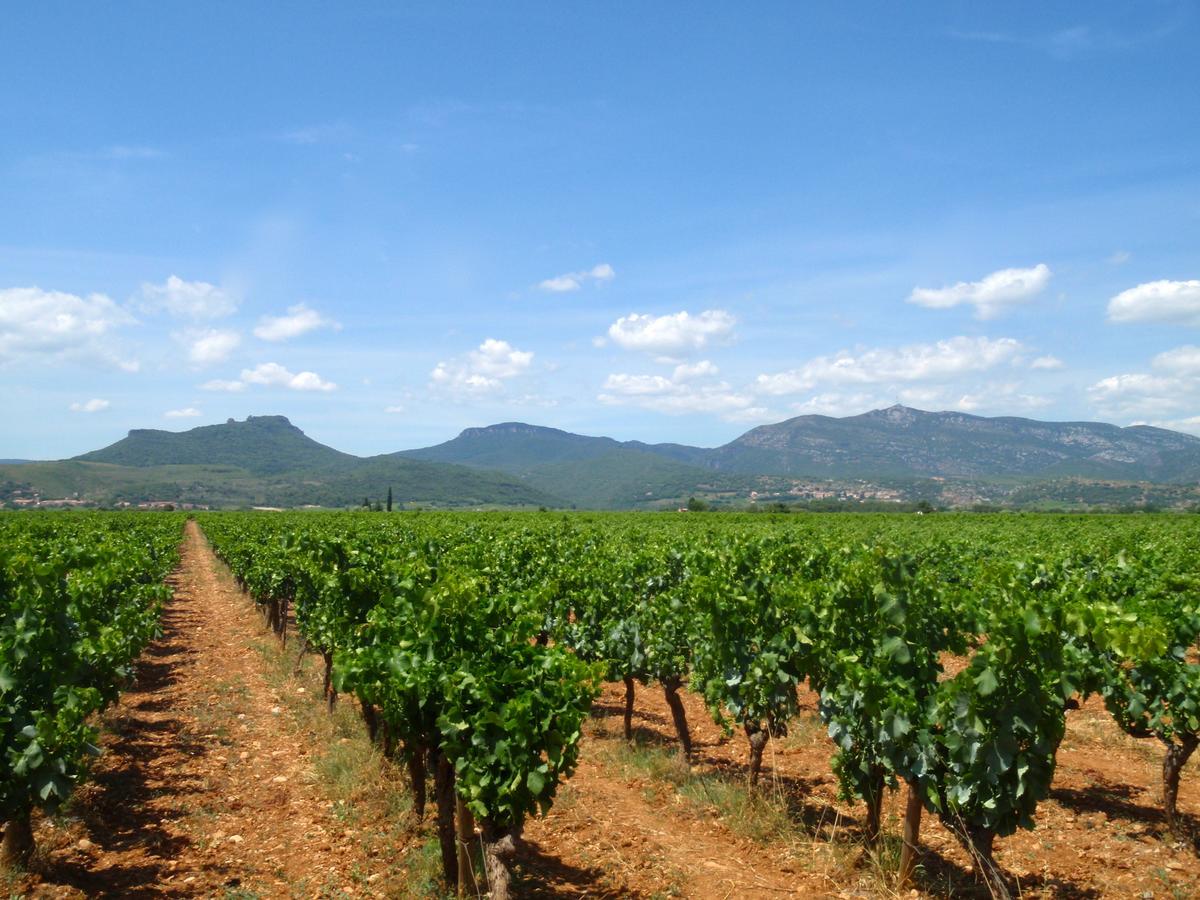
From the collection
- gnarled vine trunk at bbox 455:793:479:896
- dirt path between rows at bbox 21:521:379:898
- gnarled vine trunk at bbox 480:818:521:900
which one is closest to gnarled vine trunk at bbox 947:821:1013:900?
gnarled vine trunk at bbox 480:818:521:900

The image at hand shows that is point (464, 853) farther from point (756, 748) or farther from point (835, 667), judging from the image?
point (835, 667)

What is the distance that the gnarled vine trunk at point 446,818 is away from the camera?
6.57 metres

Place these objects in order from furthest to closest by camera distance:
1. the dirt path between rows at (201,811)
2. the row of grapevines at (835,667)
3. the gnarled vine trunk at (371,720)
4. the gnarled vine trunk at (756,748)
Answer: the gnarled vine trunk at (371,720) → the gnarled vine trunk at (756,748) → the dirt path between rows at (201,811) → the row of grapevines at (835,667)

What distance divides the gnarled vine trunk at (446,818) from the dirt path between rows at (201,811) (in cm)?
96

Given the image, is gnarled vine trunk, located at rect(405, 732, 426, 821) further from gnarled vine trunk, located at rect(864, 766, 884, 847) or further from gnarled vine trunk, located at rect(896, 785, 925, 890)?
gnarled vine trunk, located at rect(896, 785, 925, 890)

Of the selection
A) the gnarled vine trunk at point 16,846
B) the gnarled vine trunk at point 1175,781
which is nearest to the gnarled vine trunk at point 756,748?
the gnarled vine trunk at point 1175,781

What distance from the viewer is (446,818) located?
21.5 ft

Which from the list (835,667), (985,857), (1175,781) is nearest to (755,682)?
(835,667)

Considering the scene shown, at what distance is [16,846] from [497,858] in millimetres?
4445

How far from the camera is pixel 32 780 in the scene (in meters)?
6.27

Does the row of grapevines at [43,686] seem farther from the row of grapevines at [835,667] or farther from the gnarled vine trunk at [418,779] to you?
the gnarled vine trunk at [418,779]

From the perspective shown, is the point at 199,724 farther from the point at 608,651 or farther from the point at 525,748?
the point at 525,748

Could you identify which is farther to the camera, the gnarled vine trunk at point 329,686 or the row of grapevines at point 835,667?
the gnarled vine trunk at point 329,686

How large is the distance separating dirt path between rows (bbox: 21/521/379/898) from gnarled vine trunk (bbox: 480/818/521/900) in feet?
5.93
